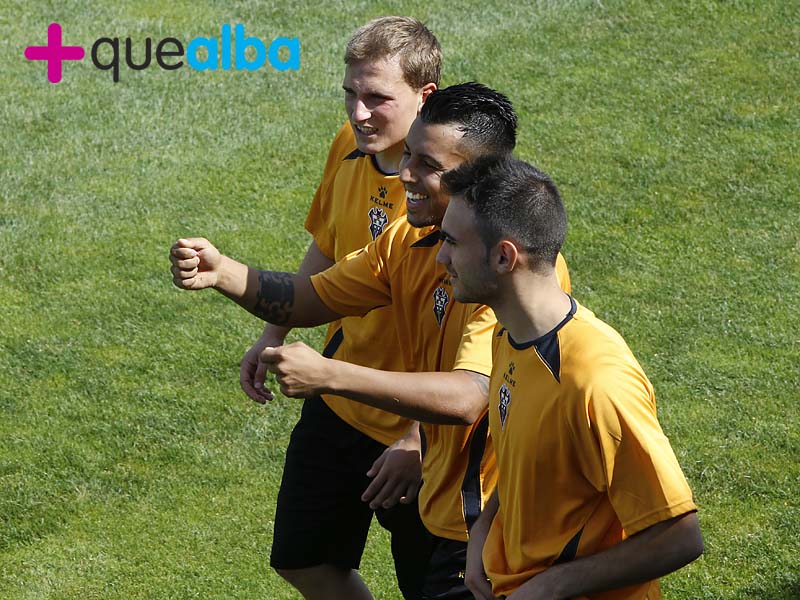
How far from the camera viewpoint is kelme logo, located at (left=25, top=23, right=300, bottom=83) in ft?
35.7

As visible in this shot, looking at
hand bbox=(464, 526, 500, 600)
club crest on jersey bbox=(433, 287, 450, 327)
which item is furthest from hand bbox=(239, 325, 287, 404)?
hand bbox=(464, 526, 500, 600)

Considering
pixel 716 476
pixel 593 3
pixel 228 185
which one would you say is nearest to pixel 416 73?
pixel 716 476

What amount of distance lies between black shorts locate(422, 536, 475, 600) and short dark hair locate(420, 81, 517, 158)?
1239 mm

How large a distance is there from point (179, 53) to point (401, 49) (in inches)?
274

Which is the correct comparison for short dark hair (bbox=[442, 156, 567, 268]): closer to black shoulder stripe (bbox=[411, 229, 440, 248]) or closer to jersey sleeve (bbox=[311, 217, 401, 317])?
black shoulder stripe (bbox=[411, 229, 440, 248])

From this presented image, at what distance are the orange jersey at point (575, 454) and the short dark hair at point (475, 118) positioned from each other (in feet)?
2.46

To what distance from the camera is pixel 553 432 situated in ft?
9.91

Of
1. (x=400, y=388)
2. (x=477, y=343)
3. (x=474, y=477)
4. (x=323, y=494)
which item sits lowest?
(x=323, y=494)

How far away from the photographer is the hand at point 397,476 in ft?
12.8

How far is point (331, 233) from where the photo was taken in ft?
16.0

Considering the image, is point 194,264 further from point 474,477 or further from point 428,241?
point 474,477

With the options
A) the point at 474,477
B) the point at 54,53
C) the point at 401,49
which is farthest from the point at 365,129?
the point at 54,53

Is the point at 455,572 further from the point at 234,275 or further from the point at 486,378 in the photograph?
the point at 234,275

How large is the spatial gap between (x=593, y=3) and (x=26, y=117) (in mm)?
5161
